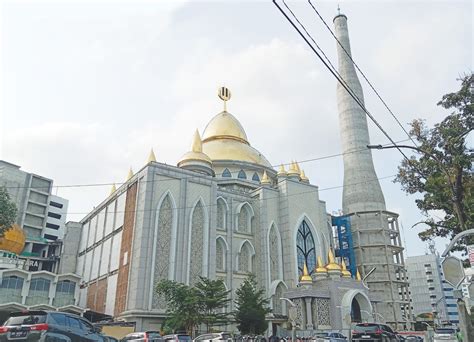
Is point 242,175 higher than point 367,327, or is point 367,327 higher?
point 242,175

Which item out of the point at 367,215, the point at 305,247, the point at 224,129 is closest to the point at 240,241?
the point at 305,247

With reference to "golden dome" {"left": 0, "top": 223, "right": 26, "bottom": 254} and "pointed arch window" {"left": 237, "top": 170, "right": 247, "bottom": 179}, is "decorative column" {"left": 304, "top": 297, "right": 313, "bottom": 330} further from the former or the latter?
"golden dome" {"left": 0, "top": 223, "right": 26, "bottom": 254}

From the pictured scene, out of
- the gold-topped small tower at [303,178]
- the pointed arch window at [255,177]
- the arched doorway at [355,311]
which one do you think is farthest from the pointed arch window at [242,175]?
the arched doorway at [355,311]

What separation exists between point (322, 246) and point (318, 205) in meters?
4.04

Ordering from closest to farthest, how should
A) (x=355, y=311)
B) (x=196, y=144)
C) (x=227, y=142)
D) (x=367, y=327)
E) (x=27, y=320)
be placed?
1. (x=27, y=320)
2. (x=367, y=327)
3. (x=355, y=311)
4. (x=196, y=144)
5. (x=227, y=142)

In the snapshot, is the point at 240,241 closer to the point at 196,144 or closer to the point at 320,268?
the point at 320,268

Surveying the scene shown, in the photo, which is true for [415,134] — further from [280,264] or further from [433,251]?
[433,251]

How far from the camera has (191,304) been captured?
74.7 ft

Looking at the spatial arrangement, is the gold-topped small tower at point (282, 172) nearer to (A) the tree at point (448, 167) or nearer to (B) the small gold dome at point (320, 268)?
(B) the small gold dome at point (320, 268)

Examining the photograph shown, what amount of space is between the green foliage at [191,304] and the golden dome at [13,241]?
28472 millimetres

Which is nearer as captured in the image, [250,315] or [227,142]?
[250,315]

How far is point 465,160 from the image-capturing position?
50.8ft

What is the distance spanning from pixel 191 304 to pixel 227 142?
2746 cm

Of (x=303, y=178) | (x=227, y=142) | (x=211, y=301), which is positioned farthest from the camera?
(x=227, y=142)
